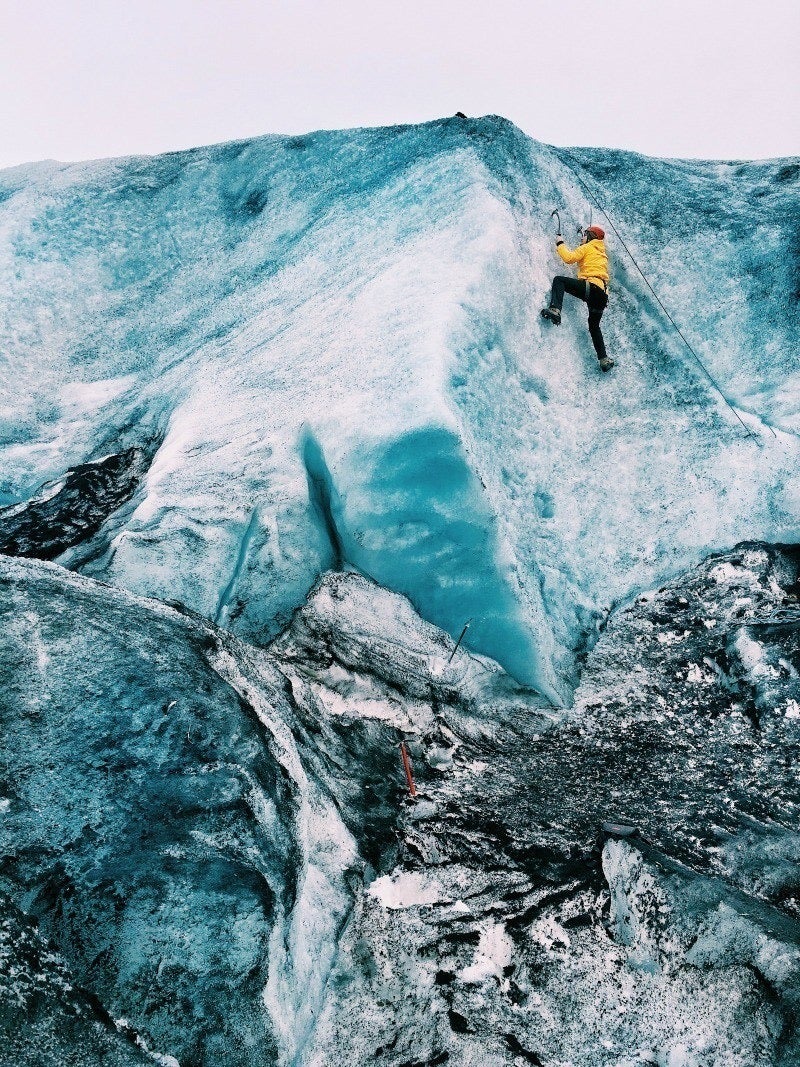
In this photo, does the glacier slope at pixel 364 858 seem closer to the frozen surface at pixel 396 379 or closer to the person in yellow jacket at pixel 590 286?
the frozen surface at pixel 396 379

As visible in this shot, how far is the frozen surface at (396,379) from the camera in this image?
428 cm

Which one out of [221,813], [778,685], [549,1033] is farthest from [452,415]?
[549,1033]

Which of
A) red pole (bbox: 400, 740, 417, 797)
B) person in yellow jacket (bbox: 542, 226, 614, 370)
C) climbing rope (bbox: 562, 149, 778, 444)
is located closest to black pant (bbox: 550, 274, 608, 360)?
person in yellow jacket (bbox: 542, 226, 614, 370)

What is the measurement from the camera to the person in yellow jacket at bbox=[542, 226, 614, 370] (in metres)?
5.34

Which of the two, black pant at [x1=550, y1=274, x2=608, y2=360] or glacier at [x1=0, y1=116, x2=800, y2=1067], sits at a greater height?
black pant at [x1=550, y1=274, x2=608, y2=360]

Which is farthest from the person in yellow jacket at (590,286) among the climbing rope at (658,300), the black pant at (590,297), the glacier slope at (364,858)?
the glacier slope at (364,858)

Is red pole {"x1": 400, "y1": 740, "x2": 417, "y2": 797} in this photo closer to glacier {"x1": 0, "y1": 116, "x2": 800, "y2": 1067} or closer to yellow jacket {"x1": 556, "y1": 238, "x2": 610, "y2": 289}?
glacier {"x1": 0, "y1": 116, "x2": 800, "y2": 1067}

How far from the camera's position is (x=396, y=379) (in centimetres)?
447

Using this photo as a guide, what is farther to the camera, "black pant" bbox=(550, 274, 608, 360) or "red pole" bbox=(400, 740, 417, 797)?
"black pant" bbox=(550, 274, 608, 360)

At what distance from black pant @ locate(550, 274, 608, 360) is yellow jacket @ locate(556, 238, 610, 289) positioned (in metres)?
0.05

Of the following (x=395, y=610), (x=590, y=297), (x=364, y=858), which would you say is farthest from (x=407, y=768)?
(x=590, y=297)

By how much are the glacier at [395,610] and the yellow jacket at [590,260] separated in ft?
0.65

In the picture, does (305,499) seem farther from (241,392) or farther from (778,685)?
(778,685)

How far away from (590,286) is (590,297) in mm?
71
